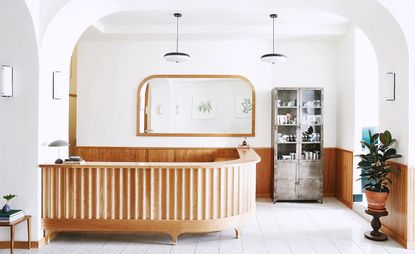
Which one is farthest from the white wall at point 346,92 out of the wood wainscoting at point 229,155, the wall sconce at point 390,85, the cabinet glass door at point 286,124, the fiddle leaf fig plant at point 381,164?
the fiddle leaf fig plant at point 381,164

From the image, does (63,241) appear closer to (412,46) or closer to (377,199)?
(377,199)

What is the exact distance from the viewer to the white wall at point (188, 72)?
6898mm

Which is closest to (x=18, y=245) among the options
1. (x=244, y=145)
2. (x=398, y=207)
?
(x=244, y=145)

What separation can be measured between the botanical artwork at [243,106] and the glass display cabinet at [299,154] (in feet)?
1.78

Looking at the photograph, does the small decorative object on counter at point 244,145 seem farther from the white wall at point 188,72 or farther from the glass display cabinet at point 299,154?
the glass display cabinet at point 299,154

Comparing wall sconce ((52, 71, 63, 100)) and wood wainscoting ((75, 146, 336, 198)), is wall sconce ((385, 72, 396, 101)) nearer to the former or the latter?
wood wainscoting ((75, 146, 336, 198))

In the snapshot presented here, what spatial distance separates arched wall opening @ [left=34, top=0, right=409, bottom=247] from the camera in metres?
4.23

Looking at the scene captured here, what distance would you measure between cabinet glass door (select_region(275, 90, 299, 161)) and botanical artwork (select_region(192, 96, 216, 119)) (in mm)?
1259

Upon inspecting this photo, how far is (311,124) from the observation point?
6.63 m

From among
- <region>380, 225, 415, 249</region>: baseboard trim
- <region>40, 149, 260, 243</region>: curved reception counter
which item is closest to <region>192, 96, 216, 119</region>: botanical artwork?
<region>40, 149, 260, 243</region>: curved reception counter

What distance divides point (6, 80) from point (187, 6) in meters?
2.31

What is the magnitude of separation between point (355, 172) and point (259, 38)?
2906 millimetres

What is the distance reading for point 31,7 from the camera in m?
4.01

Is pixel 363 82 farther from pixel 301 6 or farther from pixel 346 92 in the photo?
pixel 301 6
